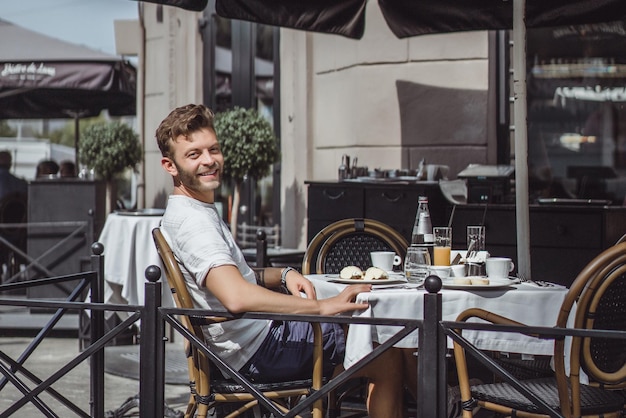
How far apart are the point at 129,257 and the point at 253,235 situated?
10.9 ft

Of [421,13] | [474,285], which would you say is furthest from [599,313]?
[421,13]

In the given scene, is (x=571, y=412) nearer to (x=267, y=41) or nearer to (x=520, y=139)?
(x=520, y=139)

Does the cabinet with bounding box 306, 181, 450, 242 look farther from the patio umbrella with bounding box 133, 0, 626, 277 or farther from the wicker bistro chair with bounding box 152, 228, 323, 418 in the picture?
the wicker bistro chair with bounding box 152, 228, 323, 418

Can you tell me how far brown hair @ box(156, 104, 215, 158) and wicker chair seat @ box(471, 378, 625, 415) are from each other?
1572 mm

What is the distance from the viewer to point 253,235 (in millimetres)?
11172

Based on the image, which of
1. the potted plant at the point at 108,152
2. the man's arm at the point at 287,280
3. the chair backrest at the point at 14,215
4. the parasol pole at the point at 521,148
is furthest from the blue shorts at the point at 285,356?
the chair backrest at the point at 14,215

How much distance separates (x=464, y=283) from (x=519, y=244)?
1.06 metres

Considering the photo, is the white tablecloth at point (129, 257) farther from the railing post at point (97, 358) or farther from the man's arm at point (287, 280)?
the man's arm at point (287, 280)

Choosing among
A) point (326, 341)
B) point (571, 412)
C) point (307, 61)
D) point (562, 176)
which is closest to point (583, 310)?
point (571, 412)

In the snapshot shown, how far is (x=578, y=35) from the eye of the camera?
9.20 metres

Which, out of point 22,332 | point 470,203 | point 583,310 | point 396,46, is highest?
point 396,46

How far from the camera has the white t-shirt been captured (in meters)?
4.02

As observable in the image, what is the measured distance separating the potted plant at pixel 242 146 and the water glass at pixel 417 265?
14.3ft

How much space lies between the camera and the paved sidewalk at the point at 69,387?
21.4 ft
